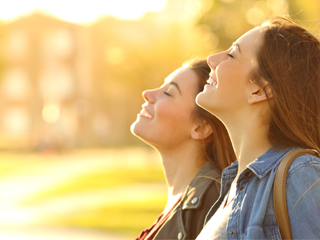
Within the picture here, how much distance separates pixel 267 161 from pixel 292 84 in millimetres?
342

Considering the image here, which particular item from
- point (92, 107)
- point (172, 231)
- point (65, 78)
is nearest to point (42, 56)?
point (65, 78)

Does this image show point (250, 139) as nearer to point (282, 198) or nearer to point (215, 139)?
point (282, 198)

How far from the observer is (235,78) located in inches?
93.7

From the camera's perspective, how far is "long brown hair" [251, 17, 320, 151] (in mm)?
2234

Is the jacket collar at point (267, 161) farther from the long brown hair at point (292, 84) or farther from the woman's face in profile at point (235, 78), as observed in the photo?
the woman's face in profile at point (235, 78)

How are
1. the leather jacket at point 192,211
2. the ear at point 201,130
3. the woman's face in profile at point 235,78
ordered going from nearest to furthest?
the woman's face in profile at point 235,78 < the leather jacket at point 192,211 < the ear at point 201,130

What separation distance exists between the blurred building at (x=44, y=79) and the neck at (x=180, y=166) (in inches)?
1851

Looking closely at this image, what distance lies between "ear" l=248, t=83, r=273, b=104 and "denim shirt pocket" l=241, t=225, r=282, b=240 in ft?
1.91

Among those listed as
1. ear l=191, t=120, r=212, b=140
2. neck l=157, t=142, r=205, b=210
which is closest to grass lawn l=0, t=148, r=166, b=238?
neck l=157, t=142, r=205, b=210

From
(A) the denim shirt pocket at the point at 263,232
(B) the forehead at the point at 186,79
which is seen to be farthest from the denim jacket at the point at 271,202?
(B) the forehead at the point at 186,79

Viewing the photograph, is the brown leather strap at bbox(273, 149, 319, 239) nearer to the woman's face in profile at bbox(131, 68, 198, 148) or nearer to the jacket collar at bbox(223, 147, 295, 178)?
the jacket collar at bbox(223, 147, 295, 178)

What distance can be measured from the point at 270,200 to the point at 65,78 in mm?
50380

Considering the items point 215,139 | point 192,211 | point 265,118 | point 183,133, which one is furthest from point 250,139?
point 183,133

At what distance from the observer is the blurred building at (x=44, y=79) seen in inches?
2000
